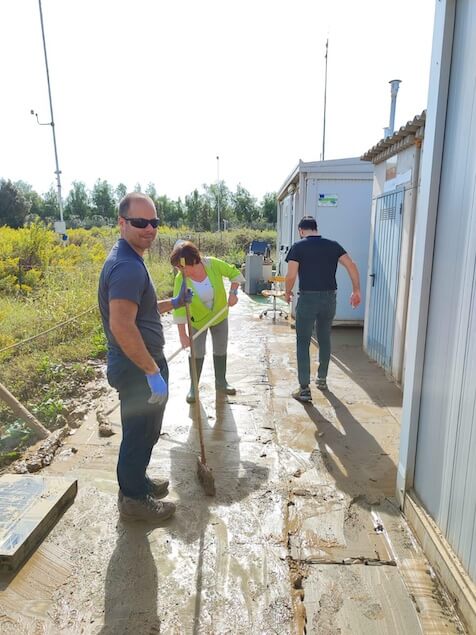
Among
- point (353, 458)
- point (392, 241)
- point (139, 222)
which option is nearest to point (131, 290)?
point (139, 222)

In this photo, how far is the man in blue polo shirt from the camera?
7.32ft

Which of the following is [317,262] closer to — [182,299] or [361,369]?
[182,299]

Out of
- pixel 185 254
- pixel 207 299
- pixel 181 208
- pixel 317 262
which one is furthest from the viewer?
pixel 181 208

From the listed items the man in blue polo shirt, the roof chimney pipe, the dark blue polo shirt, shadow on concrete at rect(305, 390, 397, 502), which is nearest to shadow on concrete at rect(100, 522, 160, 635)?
the man in blue polo shirt

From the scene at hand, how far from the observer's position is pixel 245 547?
2.44 m

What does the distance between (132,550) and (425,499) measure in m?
1.70

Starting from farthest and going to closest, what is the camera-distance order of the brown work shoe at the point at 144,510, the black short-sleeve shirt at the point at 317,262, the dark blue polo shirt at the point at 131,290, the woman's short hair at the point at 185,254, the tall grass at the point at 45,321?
the tall grass at the point at 45,321, the black short-sleeve shirt at the point at 317,262, the woman's short hair at the point at 185,254, the brown work shoe at the point at 144,510, the dark blue polo shirt at the point at 131,290

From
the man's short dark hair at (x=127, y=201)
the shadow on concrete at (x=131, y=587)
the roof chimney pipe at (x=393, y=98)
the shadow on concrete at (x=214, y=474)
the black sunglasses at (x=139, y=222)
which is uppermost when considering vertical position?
the roof chimney pipe at (x=393, y=98)

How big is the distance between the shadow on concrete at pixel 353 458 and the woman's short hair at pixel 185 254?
186cm

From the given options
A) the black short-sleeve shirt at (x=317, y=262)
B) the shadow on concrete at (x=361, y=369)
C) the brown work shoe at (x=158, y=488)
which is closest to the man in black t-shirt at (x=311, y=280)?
the black short-sleeve shirt at (x=317, y=262)

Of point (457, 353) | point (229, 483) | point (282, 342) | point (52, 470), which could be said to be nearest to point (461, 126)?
point (457, 353)

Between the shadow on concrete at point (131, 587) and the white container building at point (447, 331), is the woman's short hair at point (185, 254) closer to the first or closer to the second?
the white container building at point (447, 331)

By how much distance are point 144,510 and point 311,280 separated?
274cm

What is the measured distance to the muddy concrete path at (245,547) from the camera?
2000mm
